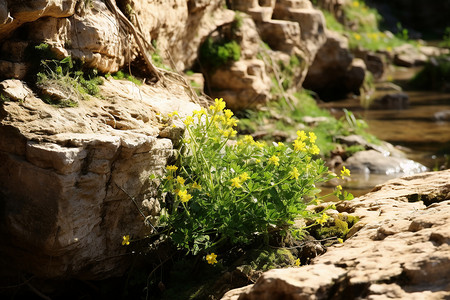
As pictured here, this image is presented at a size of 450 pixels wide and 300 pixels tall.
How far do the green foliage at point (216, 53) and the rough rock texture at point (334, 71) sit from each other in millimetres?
4861

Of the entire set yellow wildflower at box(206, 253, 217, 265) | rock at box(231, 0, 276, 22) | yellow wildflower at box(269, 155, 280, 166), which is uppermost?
rock at box(231, 0, 276, 22)

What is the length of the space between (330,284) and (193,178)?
1.49 metres

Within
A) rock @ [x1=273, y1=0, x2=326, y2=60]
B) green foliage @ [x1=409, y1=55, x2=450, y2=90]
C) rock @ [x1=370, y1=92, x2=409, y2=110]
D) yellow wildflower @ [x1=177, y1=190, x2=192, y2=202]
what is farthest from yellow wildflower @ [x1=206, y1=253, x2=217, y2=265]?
green foliage @ [x1=409, y1=55, x2=450, y2=90]

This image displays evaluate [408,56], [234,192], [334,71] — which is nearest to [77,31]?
[234,192]

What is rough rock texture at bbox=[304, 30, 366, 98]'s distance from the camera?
12977mm

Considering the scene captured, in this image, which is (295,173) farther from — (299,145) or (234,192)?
(234,192)

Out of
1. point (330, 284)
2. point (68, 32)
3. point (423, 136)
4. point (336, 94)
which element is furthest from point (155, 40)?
point (336, 94)

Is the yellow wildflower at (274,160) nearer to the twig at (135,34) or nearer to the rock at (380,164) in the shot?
the twig at (135,34)

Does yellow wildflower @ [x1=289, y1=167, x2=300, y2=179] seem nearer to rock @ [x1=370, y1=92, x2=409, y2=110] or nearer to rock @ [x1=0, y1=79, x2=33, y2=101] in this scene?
rock @ [x1=0, y1=79, x2=33, y2=101]

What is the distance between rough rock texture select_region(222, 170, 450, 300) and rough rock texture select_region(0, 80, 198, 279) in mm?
966

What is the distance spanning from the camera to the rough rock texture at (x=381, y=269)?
3.15m

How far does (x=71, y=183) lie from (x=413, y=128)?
331 inches

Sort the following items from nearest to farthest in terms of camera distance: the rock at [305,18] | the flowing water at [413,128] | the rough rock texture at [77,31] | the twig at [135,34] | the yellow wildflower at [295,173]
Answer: the yellow wildflower at [295,173]
the rough rock texture at [77,31]
the twig at [135,34]
the flowing water at [413,128]
the rock at [305,18]

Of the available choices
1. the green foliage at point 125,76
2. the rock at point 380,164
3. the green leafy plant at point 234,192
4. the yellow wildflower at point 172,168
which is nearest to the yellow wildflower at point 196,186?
the green leafy plant at point 234,192
